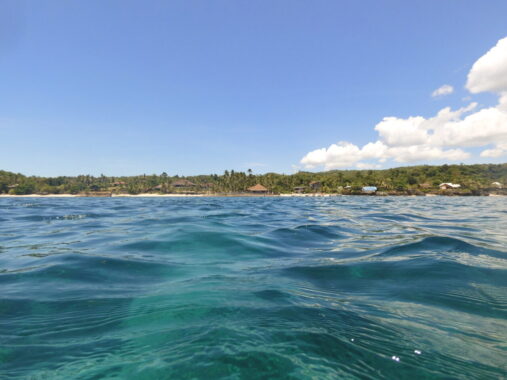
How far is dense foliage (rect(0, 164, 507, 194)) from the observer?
85500 mm

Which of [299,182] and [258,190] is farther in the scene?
[299,182]

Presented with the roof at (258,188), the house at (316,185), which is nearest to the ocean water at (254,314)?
the roof at (258,188)

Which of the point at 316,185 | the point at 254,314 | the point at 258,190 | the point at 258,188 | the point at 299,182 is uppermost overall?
the point at 299,182

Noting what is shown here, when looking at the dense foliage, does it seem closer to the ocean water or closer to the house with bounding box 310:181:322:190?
the house with bounding box 310:181:322:190

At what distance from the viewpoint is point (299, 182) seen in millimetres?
101250

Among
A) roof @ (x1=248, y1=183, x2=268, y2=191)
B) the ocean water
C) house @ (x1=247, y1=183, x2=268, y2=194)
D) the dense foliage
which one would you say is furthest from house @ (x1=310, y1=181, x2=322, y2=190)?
the ocean water

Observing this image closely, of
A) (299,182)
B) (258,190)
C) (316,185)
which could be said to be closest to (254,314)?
(258,190)

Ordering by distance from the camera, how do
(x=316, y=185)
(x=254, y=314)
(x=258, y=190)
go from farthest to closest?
(x=316, y=185) → (x=258, y=190) → (x=254, y=314)

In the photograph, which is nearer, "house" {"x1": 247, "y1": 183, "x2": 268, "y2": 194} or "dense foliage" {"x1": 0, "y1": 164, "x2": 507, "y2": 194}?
"dense foliage" {"x1": 0, "y1": 164, "x2": 507, "y2": 194}

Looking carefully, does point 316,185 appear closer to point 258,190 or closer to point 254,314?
point 258,190

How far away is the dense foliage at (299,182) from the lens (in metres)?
85.5

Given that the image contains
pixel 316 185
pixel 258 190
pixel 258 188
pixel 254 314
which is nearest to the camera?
pixel 254 314

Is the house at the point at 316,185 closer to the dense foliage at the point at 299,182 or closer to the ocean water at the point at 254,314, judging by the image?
the dense foliage at the point at 299,182

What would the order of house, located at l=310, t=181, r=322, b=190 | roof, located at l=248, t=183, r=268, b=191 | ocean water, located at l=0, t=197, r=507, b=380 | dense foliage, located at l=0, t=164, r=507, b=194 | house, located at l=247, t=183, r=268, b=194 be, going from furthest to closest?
house, located at l=310, t=181, r=322, b=190, roof, located at l=248, t=183, r=268, b=191, house, located at l=247, t=183, r=268, b=194, dense foliage, located at l=0, t=164, r=507, b=194, ocean water, located at l=0, t=197, r=507, b=380
